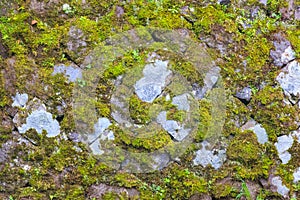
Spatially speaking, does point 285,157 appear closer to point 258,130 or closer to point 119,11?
point 258,130

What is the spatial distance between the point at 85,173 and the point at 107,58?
949 millimetres

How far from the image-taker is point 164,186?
3400 millimetres

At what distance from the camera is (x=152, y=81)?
3.48 meters

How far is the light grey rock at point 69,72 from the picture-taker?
337cm

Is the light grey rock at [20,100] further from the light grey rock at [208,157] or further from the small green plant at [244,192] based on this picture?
the small green plant at [244,192]

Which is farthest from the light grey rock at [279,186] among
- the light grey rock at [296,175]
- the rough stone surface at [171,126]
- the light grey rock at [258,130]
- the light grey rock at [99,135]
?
the light grey rock at [99,135]

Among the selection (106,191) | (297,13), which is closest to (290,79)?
(297,13)

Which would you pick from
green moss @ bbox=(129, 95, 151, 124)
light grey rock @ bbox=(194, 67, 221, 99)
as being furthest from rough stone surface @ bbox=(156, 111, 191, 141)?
light grey rock @ bbox=(194, 67, 221, 99)

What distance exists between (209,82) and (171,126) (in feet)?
1.69

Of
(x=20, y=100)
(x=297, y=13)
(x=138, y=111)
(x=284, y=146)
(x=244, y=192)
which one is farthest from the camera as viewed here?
(x=297, y=13)

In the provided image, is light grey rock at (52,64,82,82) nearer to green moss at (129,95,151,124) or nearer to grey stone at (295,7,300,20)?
green moss at (129,95,151,124)

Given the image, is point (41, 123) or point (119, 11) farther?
point (119, 11)

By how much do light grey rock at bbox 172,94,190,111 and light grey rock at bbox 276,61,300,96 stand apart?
0.88 meters

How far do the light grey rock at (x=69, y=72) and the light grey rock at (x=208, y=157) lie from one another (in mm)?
1173
